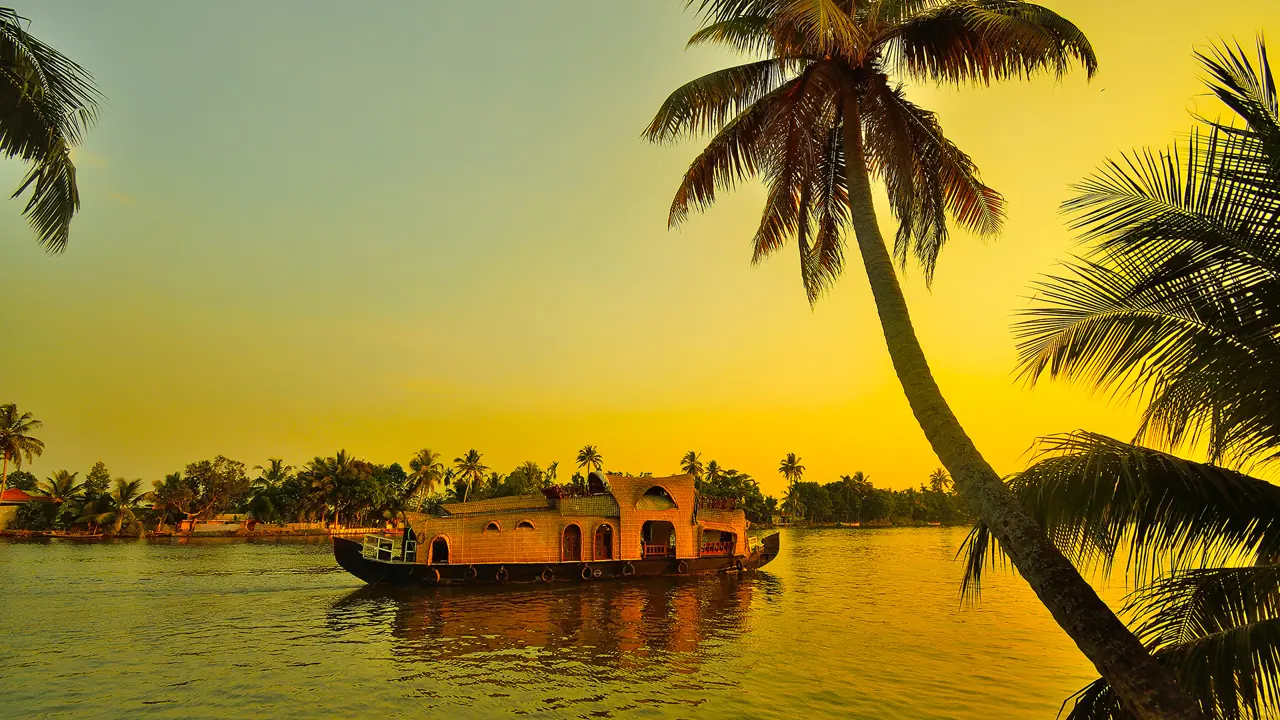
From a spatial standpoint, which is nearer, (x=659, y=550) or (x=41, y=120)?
(x=41, y=120)

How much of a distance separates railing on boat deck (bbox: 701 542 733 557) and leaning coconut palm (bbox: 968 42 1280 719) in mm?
26436

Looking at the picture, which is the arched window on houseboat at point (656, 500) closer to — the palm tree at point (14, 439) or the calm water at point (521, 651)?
the calm water at point (521, 651)

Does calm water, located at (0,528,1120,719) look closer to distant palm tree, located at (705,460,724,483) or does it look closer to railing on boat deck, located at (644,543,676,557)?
railing on boat deck, located at (644,543,676,557)

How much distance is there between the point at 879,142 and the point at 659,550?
78.0 feet

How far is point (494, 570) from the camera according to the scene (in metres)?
25.2

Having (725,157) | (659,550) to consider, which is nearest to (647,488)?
(659,550)

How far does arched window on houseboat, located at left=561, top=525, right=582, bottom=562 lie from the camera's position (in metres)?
26.7

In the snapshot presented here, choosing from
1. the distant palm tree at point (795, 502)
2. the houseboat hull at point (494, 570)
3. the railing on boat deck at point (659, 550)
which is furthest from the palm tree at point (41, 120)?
the distant palm tree at point (795, 502)

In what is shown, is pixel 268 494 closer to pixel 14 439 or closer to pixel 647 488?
pixel 14 439

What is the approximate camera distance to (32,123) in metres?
6.50

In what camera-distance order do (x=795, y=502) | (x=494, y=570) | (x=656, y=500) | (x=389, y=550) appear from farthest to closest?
(x=795, y=502) → (x=656, y=500) → (x=389, y=550) → (x=494, y=570)

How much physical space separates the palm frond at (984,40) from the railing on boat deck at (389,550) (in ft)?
79.0

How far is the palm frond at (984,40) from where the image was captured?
6641mm

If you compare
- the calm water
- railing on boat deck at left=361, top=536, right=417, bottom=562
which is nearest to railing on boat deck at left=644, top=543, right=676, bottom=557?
the calm water
